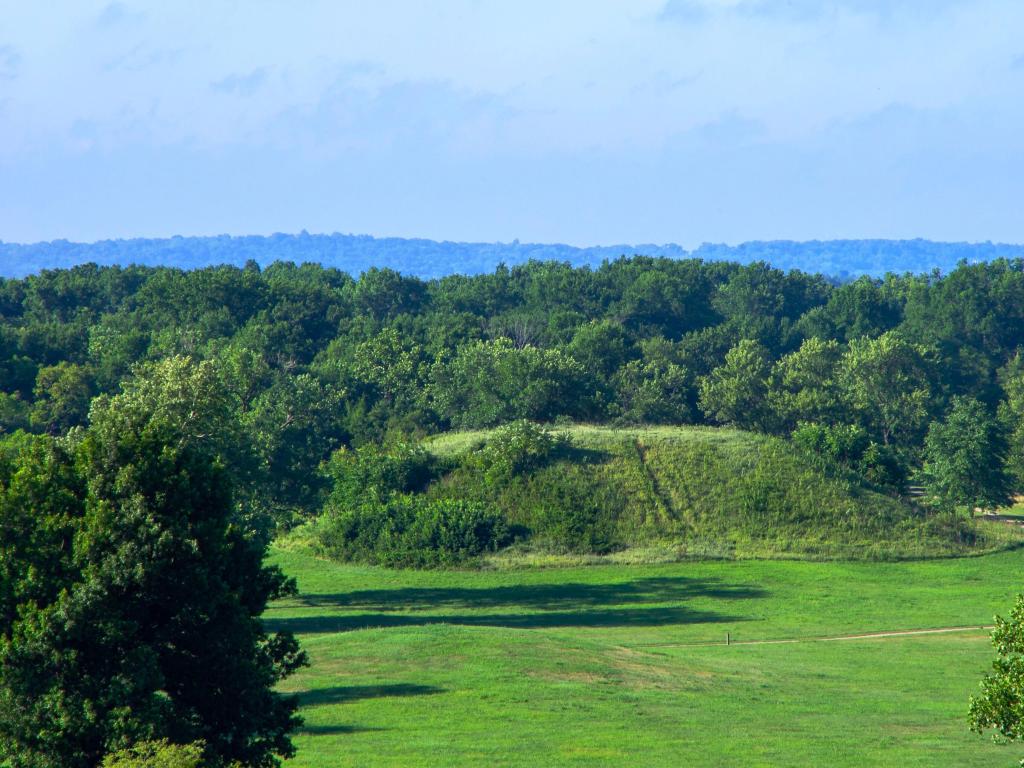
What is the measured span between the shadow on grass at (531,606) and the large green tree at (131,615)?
32446 millimetres

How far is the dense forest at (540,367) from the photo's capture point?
107750mm

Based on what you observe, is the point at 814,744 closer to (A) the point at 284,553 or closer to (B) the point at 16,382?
(A) the point at 284,553

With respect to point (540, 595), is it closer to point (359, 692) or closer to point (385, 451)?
point (385, 451)

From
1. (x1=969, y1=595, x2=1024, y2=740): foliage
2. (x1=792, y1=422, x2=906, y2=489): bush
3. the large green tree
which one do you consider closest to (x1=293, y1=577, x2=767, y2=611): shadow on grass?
(x1=792, y1=422, x2=906, y2=489): bush

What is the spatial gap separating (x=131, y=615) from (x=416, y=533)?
57.0 metres

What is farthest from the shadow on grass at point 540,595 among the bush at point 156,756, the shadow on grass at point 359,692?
the bush at point 156,756

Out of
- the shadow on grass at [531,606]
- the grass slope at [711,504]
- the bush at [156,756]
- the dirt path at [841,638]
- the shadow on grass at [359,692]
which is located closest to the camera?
the bush at [156,756]

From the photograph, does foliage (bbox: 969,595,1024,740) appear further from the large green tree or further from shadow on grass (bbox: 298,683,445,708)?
shadow on grass (bbox: 298,683,445,708)

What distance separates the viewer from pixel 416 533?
91062mm

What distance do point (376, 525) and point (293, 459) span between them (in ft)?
26.6

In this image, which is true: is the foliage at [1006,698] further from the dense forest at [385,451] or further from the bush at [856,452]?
the bush at [856,452]

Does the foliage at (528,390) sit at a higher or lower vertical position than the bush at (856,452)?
higher

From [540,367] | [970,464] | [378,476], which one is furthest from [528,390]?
[970,464]

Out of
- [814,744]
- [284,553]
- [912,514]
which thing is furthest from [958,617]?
[284,553]
